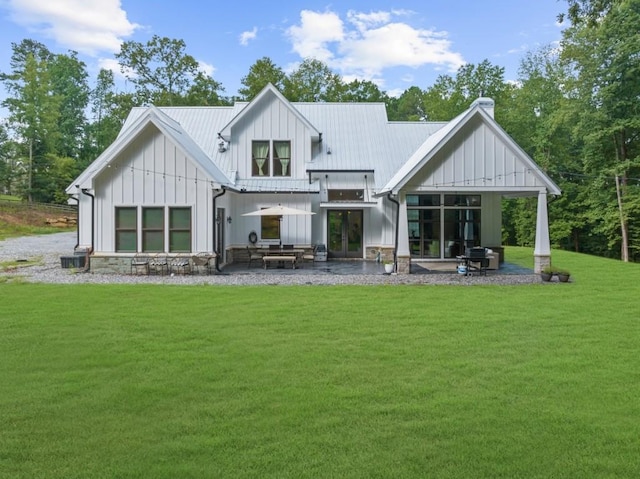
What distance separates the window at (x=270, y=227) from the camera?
2183 centimetres

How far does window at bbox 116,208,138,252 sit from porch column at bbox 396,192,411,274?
30.1 ft

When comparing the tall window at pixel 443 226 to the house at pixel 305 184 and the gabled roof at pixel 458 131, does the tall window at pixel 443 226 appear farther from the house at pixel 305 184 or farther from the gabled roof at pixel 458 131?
the gabled roof at pixel 458 131

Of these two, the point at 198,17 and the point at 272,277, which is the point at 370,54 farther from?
the point at 272,277

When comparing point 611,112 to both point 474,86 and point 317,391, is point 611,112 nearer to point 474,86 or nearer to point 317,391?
point 474,86

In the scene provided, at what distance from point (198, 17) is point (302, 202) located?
846 centimetres

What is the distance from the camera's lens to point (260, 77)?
39781mm

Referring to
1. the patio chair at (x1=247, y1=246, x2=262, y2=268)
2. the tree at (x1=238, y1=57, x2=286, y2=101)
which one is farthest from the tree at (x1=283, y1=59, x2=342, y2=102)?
the patio chair at (x1=247, y1=246, x2=262, y2=268)

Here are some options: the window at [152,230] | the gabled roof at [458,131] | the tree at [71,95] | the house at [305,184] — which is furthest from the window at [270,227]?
the tree at [71,95]

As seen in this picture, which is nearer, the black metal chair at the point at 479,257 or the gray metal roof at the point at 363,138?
the black metal chair at the point at 479,257

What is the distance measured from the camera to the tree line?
30469 millimetres

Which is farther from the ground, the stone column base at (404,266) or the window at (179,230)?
the window at (179,230)

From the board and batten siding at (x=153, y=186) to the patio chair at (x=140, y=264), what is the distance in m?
0.67

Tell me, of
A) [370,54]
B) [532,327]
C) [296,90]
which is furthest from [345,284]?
[370,54]

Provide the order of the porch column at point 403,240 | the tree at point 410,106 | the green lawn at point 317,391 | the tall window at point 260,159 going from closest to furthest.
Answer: the green lawn at point 317,391
the porch column at point 403,240
the tall window at point 260,159
the tree at point 410,106
